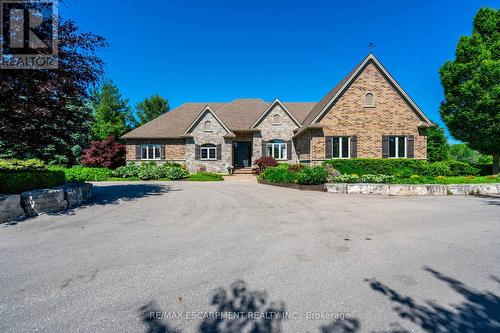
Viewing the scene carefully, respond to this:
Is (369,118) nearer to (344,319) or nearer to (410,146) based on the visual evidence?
(410,146)

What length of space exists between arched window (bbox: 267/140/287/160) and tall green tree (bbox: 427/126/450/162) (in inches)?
645

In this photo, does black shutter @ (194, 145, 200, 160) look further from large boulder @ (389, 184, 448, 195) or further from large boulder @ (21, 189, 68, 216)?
large boulder @ (389, 184, 448, 195)

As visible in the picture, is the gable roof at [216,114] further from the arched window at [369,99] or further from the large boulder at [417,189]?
the large boulder at [417,189]

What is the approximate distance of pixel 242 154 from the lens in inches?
1029

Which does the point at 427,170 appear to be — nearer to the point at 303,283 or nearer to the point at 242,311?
the point at 303,283

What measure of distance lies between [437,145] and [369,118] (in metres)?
13.7

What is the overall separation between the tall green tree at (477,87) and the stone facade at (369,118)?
4.69 metres

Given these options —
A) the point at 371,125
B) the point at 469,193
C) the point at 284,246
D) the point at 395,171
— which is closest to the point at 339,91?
the point at 371,125

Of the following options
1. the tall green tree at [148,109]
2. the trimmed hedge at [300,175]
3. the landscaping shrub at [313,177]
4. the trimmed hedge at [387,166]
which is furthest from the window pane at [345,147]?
the tall green tree at [148,109]

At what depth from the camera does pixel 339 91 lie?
18000 mm

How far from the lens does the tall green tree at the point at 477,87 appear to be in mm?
18011

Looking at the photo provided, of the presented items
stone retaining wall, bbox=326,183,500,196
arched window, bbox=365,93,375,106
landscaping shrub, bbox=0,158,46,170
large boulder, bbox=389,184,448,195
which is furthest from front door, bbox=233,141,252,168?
landscaping shrub, bbox=0,158,46,170

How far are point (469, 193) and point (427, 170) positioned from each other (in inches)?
210

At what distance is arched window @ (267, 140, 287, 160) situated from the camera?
78.4 ft
